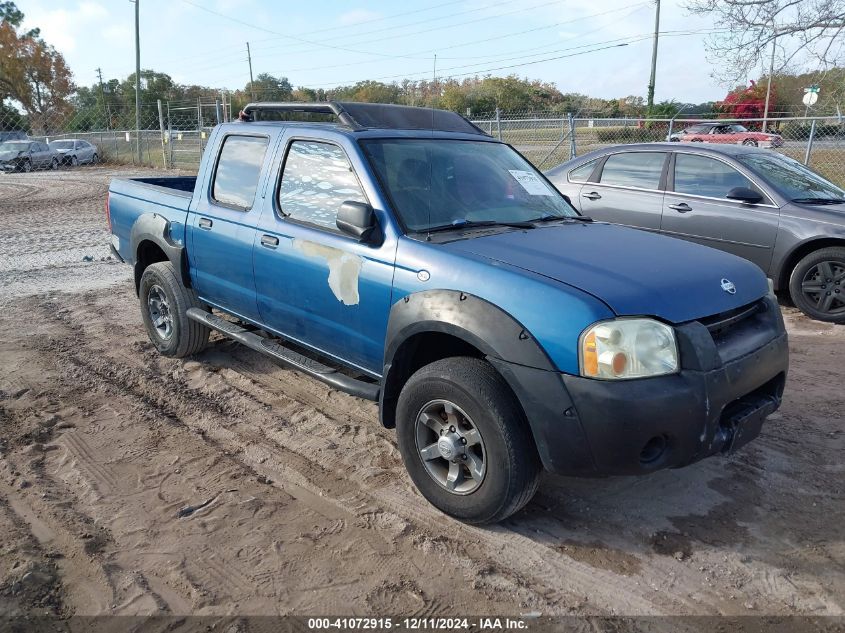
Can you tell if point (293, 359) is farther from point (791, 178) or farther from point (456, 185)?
point (791, 178)

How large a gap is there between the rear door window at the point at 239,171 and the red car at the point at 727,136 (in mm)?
17155

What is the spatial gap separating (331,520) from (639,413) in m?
1.58

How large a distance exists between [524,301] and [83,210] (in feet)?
47.6

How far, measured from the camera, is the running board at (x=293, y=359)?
3751 millimetres

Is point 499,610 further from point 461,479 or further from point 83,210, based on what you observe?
point 83,210

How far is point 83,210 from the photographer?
49.0 feet

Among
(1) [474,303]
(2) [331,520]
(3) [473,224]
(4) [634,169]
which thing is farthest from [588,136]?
(2) [331,520]

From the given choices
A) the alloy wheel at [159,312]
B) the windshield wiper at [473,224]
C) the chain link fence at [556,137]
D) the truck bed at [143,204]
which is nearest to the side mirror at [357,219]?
the windshield wiper at [473,224]

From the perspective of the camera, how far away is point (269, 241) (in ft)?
13.9

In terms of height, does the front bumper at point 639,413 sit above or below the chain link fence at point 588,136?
below

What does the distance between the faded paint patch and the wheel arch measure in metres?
4.97

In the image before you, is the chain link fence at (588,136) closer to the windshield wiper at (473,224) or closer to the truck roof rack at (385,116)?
the truck roof rack at (385,116)

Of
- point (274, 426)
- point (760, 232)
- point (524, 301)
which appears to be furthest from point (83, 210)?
point (524, 301)

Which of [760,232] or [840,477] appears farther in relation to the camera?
[760,232]
